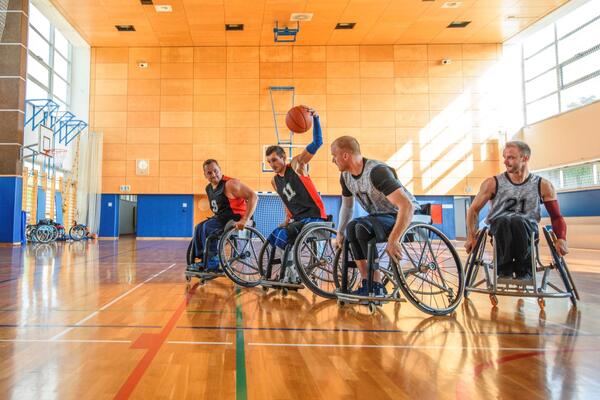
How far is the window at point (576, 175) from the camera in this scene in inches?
356

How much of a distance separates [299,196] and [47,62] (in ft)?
32.2

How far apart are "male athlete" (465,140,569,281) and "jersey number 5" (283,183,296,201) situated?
109 centimetres

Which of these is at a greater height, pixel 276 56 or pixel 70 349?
pixel 276 56

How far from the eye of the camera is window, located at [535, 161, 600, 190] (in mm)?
9047

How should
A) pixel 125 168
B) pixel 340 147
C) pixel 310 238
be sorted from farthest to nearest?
pixel 125 168, pixel 310 238, pixel 340 147

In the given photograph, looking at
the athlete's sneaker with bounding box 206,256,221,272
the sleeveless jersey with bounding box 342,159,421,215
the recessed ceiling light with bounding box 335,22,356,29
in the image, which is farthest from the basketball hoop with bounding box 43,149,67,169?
the sleeveless jersey with bounding box 342,159,421,215

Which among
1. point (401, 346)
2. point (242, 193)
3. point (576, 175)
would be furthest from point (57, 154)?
point (576, 175)

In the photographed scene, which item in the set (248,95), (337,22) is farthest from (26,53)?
(337,22)

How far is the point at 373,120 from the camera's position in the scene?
1142 centimetres

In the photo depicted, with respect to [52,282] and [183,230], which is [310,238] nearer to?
[52,282]

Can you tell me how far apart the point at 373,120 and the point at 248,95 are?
11.4ft

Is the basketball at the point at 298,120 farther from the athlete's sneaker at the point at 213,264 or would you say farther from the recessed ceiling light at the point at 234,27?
the recessed ceiling light at the point at 234,27

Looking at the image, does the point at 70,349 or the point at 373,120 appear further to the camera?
the point at 373,120

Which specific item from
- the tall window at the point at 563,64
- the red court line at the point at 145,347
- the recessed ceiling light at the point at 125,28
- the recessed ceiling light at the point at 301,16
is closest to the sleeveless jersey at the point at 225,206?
A: the red court line at the point at 145,347
